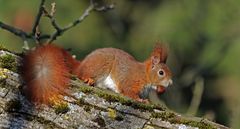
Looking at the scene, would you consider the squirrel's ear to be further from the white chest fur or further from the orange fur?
the white chest fur

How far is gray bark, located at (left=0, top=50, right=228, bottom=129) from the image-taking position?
6.62 ft

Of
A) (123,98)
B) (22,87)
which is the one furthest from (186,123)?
(22,87)

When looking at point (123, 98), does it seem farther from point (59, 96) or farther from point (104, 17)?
point (104, 17)

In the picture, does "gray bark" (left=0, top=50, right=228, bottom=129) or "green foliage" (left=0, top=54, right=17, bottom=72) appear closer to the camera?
"gray bark" (left=0, top=50, right=228, bottom=129)

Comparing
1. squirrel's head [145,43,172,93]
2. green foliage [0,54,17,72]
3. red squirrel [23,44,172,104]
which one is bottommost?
green foliage [0,54,17,72]

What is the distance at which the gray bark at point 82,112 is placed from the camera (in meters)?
2.02

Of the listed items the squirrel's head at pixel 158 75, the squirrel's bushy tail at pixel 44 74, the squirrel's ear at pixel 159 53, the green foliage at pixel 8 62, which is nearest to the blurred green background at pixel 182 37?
the squirrel's head at pixel 158 75

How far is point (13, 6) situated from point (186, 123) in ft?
17.7

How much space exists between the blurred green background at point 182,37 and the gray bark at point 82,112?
4.85 metres

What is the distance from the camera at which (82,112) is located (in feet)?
6.82

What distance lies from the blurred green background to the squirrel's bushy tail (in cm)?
467

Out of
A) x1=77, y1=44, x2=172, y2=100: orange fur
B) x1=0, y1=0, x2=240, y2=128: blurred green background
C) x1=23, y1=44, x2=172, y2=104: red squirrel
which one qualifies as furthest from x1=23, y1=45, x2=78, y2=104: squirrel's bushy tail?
x1=0, y1=0, x2=240, y2=128: blurred green background

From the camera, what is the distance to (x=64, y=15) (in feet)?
23.9

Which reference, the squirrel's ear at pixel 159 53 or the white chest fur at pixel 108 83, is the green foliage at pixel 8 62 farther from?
the squirrel's ear at pixel 159 53
